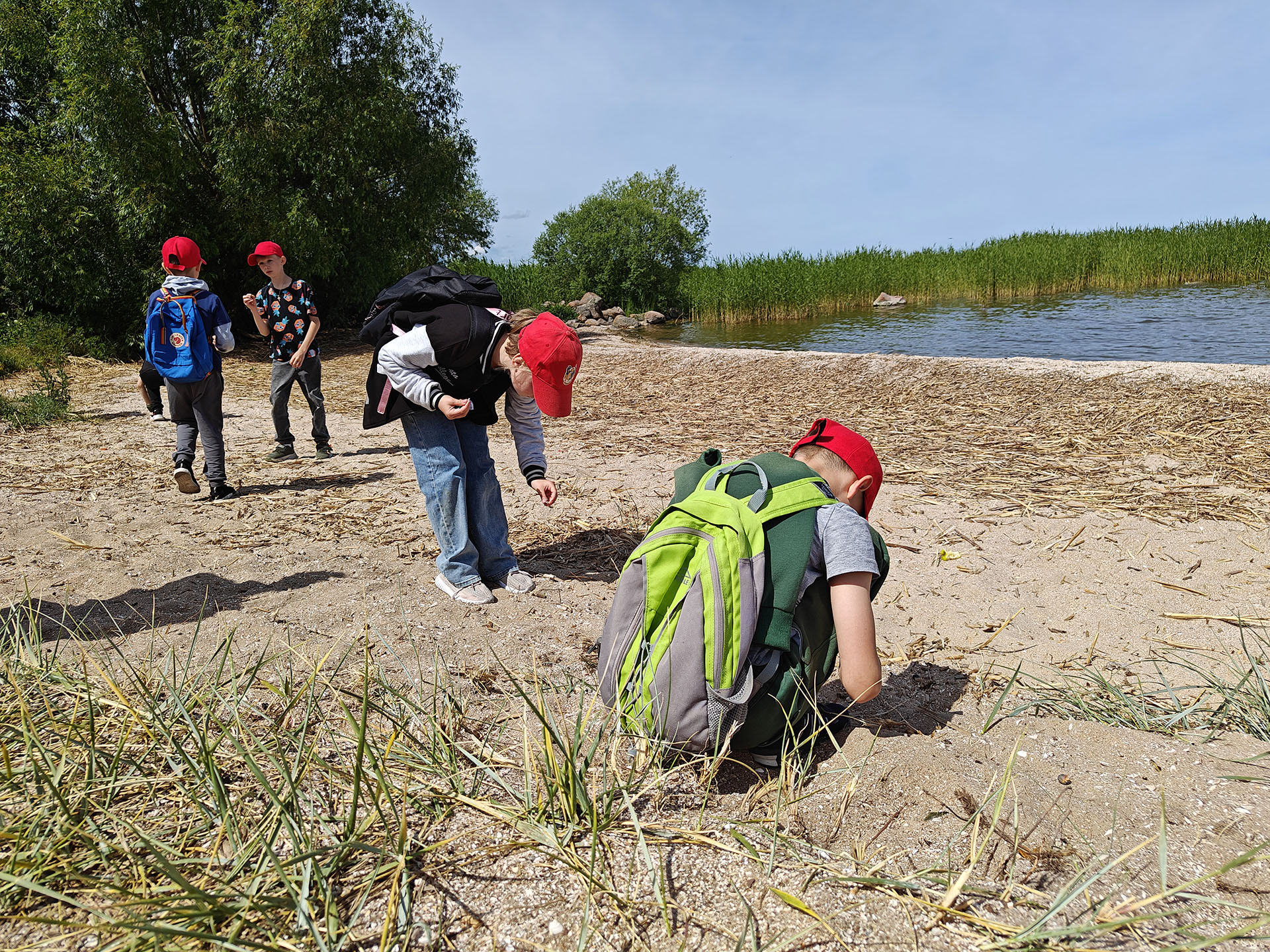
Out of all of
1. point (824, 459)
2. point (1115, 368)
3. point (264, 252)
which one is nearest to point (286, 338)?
point (264, 252)

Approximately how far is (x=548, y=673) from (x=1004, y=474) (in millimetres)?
3856

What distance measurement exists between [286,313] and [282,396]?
2.35 feet

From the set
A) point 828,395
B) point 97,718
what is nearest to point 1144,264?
point 828,395

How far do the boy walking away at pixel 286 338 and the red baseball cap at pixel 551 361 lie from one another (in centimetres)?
416

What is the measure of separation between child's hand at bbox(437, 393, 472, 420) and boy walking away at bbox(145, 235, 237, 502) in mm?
2791

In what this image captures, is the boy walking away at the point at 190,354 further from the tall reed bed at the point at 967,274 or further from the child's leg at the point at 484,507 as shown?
the tall reed bed at the point at 967,274

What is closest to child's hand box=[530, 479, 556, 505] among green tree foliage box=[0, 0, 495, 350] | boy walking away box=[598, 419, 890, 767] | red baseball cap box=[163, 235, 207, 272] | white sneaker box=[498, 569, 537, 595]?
white sneaker box=[498, 569, 537, 595]

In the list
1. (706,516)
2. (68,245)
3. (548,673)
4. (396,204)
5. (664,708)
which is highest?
(396,204)

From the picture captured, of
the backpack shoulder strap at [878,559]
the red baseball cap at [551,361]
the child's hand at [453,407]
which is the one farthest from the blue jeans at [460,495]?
the backpack shoulder strap at [878,559]

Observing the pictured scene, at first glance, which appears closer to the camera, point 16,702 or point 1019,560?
point 16,702

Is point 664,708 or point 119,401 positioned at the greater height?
point 119,401

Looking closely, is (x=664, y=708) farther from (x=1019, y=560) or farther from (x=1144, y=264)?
(x=1144, y=264)

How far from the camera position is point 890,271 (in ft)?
95.6

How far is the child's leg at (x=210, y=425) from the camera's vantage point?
17.7 feet
